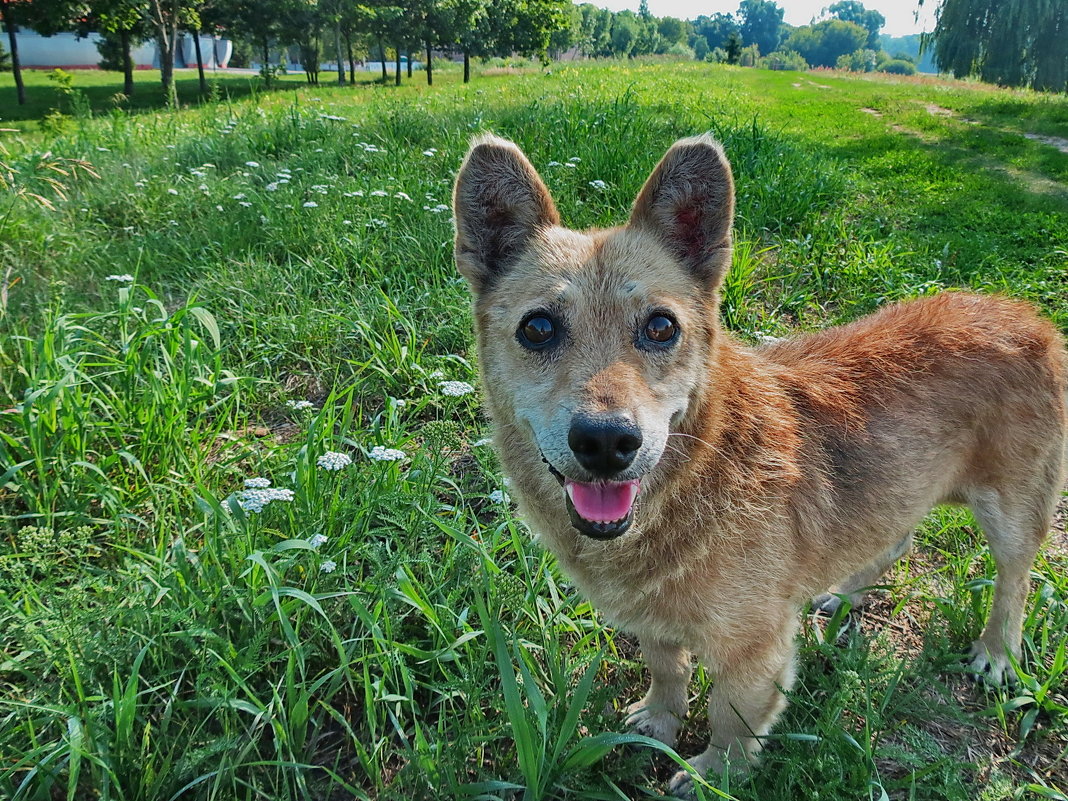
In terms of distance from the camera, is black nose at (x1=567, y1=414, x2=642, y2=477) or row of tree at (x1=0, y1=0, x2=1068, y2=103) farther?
row of tree at (x1=0, y1=0, x2=1068, y2=103)

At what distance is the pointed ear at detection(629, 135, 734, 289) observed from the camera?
224cm

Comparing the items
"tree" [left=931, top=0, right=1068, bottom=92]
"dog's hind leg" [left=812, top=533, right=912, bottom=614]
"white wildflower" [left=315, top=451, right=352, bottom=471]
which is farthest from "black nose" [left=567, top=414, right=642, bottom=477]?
"tree" [left=931, top=0, right=1068, bottom=92]

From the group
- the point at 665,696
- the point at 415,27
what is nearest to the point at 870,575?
the point at 665,696

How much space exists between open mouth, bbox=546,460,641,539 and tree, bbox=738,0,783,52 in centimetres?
21480

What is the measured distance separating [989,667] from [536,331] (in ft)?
7.69

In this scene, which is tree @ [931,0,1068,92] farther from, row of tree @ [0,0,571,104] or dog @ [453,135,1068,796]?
row of tree @ [0,0,571,104]

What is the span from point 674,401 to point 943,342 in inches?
50.8

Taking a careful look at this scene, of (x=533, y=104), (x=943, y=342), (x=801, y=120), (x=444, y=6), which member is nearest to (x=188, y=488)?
(x=943, y=342)

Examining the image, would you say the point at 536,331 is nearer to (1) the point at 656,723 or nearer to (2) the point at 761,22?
(1) the point at 656,723

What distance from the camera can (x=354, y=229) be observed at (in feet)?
17.0

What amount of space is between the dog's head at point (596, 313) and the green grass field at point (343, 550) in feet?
2.14

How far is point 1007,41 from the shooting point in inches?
730

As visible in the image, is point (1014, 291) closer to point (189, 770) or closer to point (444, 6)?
point (189, 770)

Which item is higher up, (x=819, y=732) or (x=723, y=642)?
(x=723, y=642)
